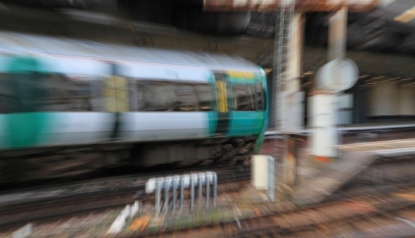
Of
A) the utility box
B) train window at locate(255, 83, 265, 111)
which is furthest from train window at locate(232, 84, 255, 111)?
the utility box

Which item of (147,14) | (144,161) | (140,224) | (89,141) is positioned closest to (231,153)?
(144,161)

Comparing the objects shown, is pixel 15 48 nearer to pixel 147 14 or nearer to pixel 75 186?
pixel 75 186

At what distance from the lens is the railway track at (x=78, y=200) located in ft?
16.0

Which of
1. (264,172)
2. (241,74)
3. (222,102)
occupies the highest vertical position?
(241,74)

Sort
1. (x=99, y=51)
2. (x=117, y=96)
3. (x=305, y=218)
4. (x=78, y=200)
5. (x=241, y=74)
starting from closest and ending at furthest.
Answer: (x=305, y=218) → (x=78, y=200) → (x=117, y=96) → (x=99, y=51) → (x=241, y=74)

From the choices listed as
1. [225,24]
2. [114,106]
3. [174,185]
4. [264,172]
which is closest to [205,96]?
[114,106]

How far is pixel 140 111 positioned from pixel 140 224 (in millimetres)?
2776

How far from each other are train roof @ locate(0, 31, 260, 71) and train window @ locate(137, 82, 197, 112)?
2.02 feet

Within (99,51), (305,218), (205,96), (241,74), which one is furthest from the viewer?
(241,74)

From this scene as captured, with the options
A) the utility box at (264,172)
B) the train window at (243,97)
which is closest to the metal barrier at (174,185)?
the utility box at (264,172)

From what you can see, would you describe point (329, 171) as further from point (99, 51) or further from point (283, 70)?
point (99, 51)

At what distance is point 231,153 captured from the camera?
870 cm

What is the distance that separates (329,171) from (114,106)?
4772 millimetres

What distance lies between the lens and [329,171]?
6.53m
